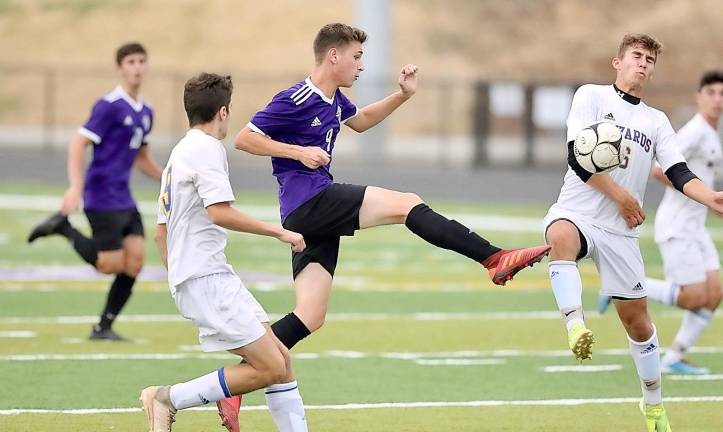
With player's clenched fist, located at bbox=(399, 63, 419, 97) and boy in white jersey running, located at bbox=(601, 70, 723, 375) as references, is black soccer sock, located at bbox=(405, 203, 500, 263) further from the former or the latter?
boy in white jersey running, located at bbox=(601, 70, 723, 375)

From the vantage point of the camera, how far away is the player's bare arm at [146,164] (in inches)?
467

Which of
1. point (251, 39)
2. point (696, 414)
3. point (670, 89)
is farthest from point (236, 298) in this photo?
point (251, 39)

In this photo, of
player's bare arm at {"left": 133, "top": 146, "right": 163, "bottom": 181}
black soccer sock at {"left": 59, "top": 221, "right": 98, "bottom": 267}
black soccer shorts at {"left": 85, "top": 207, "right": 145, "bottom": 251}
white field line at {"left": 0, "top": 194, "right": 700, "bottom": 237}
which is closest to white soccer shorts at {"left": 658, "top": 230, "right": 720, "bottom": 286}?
player's bare arm at {"left": 133, "top": 146, "right": 163, "bottom": 181}

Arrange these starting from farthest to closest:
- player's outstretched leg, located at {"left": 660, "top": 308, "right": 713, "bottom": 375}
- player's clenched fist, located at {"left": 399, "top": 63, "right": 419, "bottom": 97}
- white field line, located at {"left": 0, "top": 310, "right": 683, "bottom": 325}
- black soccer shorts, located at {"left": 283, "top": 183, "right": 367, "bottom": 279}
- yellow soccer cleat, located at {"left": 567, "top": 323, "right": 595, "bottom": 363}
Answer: white field line, located at {"left": 0, "top": 310, "right": 683, "bottom": 325}
player's outstretched leg, located at {"left": 660, "top": 308, "right": 713, "bottom": 375}
player's clenched fist, located at {"left": 399, "top": 63, "right": 419, "bottom": 97}
black soccer shorts, located at {"left": 283, "top": 183, "right": 367, "bottom": 279}
yellow soccer cleat, located at {"left": 567, "top": 323, "right": 595, "bottom": 363}

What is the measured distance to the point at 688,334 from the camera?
10.9 metres

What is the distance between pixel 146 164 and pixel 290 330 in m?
4.47

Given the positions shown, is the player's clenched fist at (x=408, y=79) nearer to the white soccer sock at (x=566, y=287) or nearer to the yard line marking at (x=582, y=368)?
the white soccer sock at (x=566, y=287)

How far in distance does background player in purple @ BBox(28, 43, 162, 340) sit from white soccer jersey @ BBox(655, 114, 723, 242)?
4.28m

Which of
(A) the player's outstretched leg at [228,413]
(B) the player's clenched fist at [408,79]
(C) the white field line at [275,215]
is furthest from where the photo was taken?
(C) the white field line at [275,215]

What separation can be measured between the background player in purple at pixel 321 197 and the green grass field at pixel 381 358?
3.38 ft

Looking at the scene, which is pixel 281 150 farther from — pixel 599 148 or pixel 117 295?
pixel 117 295

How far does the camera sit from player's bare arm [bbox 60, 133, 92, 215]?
1148 centimetres

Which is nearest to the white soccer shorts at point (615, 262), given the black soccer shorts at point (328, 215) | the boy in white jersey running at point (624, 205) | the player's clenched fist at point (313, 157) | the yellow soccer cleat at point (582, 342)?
the boy in white jersey running at point (624, 205)

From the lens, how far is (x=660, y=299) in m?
11.2
